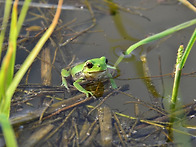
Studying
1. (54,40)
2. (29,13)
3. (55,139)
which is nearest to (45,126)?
(55,139)

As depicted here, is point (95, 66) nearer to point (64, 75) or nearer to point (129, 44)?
point (64, 75)

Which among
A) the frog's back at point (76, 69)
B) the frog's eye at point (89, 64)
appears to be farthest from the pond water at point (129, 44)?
the frog's eye at point (89, 64)

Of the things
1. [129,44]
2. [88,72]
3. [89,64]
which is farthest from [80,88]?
[129,44]

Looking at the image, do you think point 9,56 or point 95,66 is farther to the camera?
point 95,66

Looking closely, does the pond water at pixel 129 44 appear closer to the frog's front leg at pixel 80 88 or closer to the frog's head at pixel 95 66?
the frog's front leg at pixel 80 88

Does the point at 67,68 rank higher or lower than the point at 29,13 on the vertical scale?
lower

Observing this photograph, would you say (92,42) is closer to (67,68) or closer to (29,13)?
(67,68)

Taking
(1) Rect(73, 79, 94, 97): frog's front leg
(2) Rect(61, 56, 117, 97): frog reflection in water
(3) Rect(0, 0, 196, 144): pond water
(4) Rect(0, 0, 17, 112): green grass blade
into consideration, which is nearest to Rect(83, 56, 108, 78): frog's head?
(2) Rect(61, 56, 117, 97): frog reflection in water
